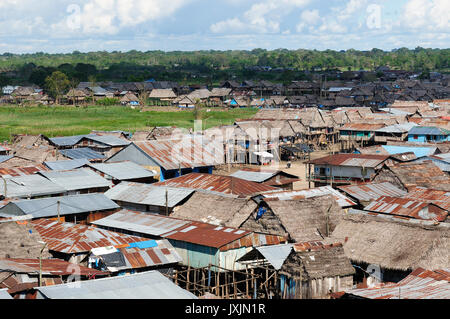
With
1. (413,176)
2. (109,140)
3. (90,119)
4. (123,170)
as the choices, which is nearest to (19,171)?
(123,170)

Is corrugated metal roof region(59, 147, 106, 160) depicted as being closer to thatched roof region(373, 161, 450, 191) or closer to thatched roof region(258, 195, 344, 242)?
thatched roof region(373, 161, 450, 191)

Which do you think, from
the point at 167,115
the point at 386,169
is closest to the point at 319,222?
the point at 386,169

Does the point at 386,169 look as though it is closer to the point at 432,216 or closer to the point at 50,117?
the point at 432,216

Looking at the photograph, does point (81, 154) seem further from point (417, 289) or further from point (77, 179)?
point (417, 289)

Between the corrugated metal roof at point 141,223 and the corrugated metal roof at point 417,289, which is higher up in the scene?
the corrugated metal roof at point 417,289

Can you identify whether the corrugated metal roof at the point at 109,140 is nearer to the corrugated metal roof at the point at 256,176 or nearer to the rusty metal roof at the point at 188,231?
the corrugated metal roof at the point at 256,176

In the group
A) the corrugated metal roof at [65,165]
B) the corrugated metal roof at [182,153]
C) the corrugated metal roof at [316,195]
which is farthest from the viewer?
the corrugated metal roof at [182,153]

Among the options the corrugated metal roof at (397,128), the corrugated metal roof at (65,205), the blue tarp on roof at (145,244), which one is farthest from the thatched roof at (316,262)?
the corrugated metal roof at (397,128)
